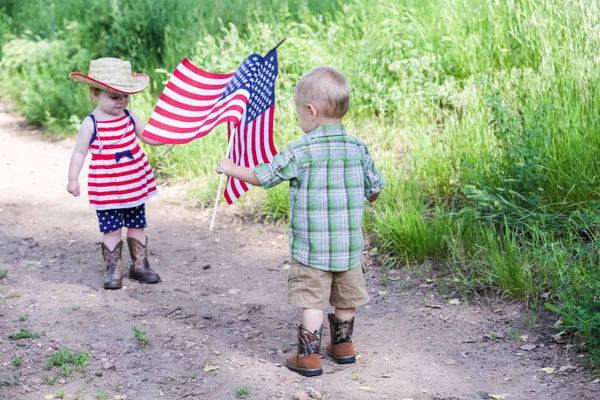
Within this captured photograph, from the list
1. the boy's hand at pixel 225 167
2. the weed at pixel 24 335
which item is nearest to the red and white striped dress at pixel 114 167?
the weed at pixel 24 335

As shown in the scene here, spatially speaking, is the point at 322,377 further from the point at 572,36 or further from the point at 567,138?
the point at 572,36

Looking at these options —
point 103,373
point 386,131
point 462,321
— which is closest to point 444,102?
point 386,131

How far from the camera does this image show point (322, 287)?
3.78 metres

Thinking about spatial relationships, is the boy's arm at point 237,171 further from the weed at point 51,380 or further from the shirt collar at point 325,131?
the weed at point 51,380

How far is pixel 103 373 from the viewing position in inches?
153

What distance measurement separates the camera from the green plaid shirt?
12.1ft

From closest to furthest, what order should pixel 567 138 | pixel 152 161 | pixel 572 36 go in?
pixel 567 138
pixel 572 36
pixel 152 161

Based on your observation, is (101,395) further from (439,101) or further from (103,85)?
(439,101)

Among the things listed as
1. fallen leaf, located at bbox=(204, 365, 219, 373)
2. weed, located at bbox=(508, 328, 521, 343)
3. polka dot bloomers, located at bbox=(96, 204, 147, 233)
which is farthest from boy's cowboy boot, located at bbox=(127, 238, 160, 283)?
weed, located at bbox=(508, 328, 521, 343)

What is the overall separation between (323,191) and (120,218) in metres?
1.89

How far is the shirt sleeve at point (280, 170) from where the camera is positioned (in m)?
3.67

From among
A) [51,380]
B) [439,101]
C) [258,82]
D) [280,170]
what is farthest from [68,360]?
[439,101]

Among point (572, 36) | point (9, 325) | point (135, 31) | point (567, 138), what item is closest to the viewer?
point (9, 325)

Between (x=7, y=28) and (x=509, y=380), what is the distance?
962 cm
